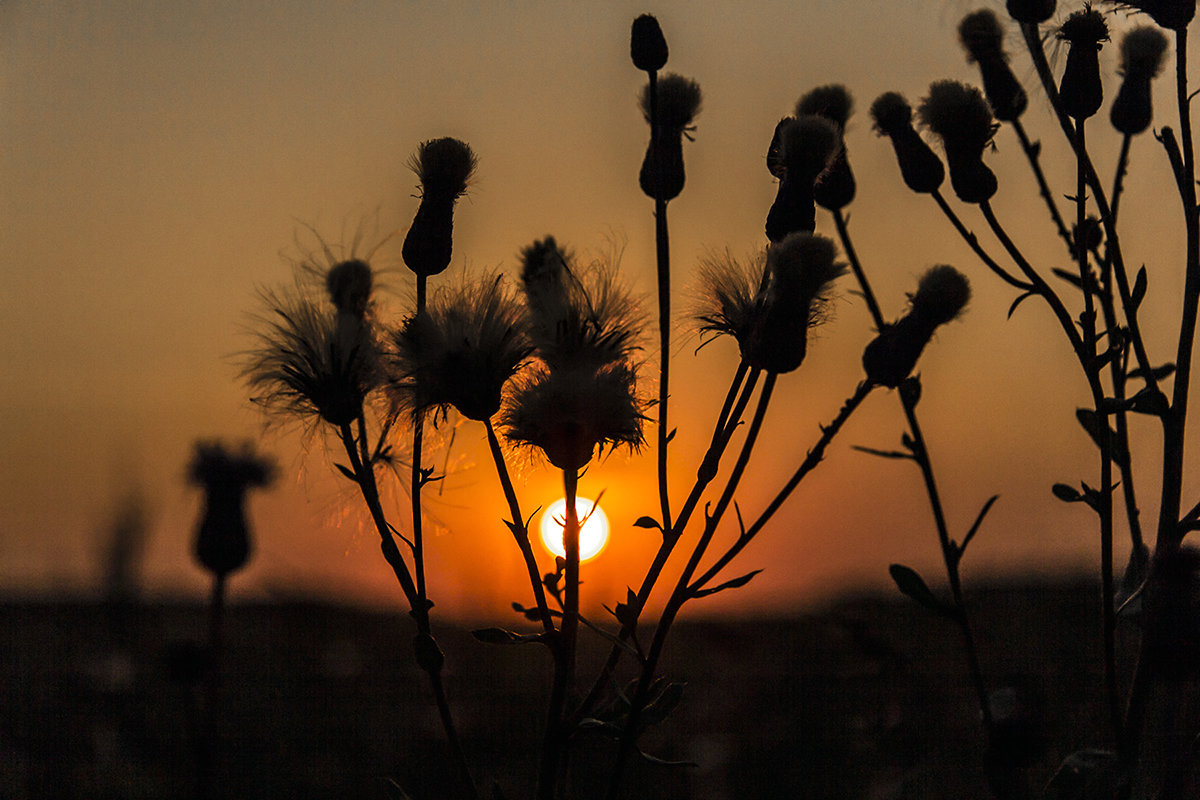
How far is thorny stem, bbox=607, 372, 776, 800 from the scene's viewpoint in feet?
3.30

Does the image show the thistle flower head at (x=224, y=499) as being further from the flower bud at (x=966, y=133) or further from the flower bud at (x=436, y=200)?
the flower bud at (x=966, y=133)

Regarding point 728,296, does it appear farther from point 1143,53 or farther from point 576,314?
point 1143,53

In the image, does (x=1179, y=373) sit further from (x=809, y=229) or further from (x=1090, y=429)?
(x=809, y=229)

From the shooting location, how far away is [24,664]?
89.9 inches

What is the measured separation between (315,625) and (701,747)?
1288mm

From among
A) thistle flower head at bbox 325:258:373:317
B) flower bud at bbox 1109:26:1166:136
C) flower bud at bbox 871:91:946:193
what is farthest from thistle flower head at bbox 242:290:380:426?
flower bud at bbox 1109:26:1166:136

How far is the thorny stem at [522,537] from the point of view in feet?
3.43

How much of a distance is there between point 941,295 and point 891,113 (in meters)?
0.36

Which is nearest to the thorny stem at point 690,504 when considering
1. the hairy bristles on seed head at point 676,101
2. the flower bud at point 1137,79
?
the hairy bristles on seed head at point 676,101

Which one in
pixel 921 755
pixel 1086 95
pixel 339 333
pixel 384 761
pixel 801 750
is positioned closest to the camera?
pixel 339 333

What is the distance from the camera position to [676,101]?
129 centimetres

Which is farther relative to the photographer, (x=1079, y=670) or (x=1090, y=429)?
(x=1079, y=670)

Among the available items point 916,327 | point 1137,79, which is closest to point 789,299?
point 916,327

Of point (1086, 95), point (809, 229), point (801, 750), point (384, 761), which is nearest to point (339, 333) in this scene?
point (809, 229)
